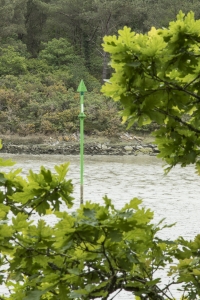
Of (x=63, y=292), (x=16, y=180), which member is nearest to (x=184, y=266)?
(x=63, y=292)

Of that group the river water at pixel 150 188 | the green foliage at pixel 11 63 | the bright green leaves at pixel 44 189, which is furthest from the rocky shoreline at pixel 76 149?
the bright green leaves at pixel 44 189

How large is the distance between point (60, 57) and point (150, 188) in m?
14.1

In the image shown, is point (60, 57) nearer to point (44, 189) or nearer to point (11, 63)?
point (11, 63)

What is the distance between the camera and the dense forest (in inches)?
725

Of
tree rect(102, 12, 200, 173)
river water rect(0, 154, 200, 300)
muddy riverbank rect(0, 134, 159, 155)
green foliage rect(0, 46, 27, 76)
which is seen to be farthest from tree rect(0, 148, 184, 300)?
green foliage rect(0, 46, 27, 76)

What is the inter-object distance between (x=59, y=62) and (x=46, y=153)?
7204 millimetres

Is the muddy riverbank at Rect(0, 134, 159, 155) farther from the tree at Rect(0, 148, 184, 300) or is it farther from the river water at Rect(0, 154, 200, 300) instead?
the tree at Rect(0, 148, 184, 300)

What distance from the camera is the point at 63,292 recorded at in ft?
2.82

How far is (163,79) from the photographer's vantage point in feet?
3.19

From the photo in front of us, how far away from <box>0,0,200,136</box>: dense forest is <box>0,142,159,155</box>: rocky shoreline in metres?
1.19

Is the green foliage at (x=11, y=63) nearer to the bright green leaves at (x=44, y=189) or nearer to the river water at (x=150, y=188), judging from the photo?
the river water at (x=150, y=188)

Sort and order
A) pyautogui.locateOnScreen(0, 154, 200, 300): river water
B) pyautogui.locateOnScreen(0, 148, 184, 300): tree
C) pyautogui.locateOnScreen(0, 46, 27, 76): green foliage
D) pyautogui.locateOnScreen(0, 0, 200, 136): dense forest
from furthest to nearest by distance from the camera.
Result: pyautogui.locateOnScreen(0, 46, 27, 76): green foliage → pyautogui.locateOnScreen(0, 0, 200, 136): dense forest → pyautogui.locateOnScreen(0, 154, 200, 300): river water → pyautogui.locateOnScreen(0, 148, 184, 300): tree

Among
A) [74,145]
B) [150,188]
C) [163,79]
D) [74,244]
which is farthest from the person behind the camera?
[74,145]

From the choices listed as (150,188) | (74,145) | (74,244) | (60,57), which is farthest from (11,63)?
(74,244)
